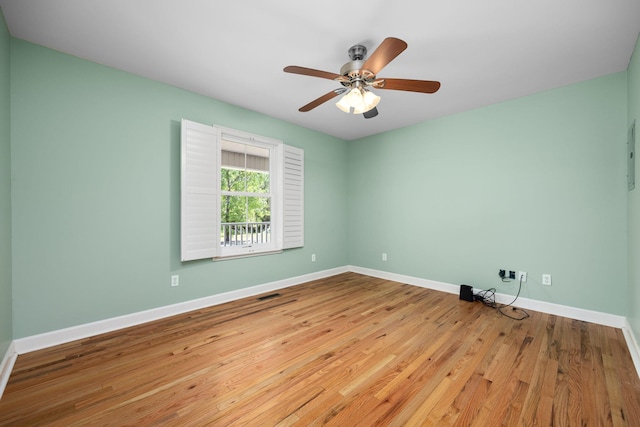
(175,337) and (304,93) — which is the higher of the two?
(304,93)

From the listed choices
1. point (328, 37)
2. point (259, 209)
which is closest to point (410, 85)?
point (328, 37)

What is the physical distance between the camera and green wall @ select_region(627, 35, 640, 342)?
2020 millimetres

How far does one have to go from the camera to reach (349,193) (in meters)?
4.97

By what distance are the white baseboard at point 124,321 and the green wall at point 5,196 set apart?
16 cm

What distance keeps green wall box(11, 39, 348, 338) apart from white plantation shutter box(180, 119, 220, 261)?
116mm

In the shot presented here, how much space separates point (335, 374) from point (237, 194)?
98.4 inches

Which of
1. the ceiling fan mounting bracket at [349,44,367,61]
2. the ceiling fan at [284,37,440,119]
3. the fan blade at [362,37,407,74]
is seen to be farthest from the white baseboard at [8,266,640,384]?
the ceiling fan mounting bracket at [349,44,367,61]

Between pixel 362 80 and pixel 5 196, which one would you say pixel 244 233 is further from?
pixel 362 80

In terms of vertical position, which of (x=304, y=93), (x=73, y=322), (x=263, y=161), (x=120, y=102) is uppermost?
(x=304, y=93)

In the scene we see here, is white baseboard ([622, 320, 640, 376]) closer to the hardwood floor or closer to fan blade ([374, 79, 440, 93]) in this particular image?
the hardwood floor

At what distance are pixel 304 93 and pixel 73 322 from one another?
10.4 feet

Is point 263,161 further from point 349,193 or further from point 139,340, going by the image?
point 139,340

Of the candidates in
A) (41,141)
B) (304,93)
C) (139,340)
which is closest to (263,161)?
(304,93)

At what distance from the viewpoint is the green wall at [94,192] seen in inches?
83.5
